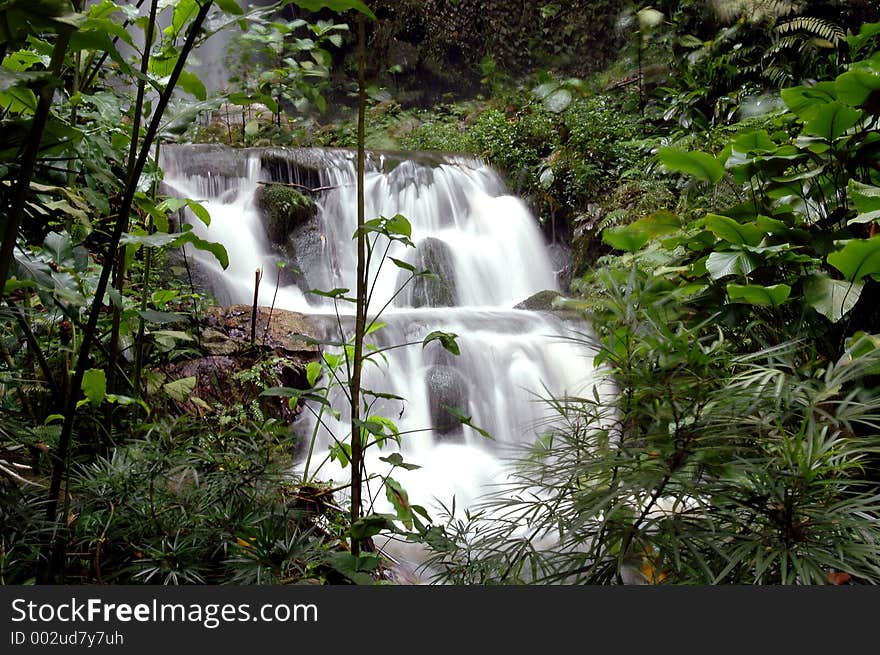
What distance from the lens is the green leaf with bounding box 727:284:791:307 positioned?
2.22 metres

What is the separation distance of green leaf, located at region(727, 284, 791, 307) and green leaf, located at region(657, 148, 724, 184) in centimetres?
89

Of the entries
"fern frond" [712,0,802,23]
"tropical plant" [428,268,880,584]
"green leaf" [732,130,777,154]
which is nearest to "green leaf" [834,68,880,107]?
"green leaf" [732,130,777,154]

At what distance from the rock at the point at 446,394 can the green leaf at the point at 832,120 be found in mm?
2461

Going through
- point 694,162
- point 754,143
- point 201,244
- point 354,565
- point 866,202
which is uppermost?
point 754,143

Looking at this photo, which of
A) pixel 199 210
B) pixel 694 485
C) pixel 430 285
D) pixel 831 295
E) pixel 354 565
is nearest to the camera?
pixel 694 485

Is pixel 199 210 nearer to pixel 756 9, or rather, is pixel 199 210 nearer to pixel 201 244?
pixel 201 244

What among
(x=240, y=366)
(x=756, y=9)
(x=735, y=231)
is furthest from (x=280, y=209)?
(x=756, y=9)

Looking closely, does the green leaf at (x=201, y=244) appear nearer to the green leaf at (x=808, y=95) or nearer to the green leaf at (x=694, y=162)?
the green leaf at (x=694, y=162)

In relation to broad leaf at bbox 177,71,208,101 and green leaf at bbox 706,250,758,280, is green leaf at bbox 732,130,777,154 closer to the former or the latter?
green leaf at bbox 706,250,758,280

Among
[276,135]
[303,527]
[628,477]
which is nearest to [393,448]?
[303,527]

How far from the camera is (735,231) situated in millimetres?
2615

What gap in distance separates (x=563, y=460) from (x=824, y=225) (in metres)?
2.22

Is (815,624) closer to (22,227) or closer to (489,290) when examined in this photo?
(22,227)

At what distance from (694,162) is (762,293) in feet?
3.16
